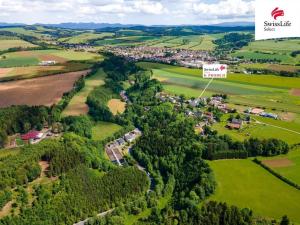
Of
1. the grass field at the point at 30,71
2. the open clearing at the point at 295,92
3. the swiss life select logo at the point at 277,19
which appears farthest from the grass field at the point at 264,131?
the grass field at the point at 30,71

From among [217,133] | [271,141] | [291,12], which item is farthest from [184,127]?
[291,12]

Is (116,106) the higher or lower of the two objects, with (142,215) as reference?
higher

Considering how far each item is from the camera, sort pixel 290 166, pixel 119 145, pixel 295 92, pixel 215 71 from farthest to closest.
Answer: pixel 295 92 → pixel 119 145 → pixel 290 166 → pixel 215 71

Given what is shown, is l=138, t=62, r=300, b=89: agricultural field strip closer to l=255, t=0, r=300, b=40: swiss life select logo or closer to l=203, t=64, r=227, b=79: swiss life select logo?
l=203, t=64, r=227, b=79: swiss life select logo

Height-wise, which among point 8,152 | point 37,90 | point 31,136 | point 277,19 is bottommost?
point 8,152

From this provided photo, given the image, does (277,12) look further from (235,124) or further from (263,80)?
(263,80)

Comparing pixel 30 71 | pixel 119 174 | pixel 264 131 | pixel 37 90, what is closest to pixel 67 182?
pixel 119 174

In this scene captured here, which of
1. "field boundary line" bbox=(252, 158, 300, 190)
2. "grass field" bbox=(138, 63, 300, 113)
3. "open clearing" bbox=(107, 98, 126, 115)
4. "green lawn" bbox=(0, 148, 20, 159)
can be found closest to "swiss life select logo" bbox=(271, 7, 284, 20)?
"field boundary line" bbox=(252, 158, 300, 190)
